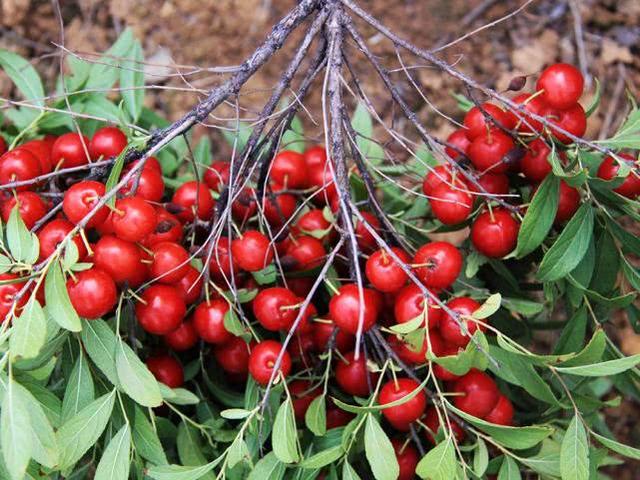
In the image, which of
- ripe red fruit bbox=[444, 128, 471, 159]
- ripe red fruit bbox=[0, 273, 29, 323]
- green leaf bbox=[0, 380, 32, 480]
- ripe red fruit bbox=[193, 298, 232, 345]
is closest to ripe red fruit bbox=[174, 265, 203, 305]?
ripe red fruit bbox=[193, 298, 232, 345]

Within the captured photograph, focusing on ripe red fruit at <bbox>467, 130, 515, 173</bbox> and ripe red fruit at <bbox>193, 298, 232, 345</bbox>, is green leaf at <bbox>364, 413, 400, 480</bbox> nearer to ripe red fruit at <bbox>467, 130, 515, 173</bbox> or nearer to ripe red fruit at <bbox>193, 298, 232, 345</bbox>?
ripe red fruit at <bbox>193, 298, 232, 345</bbox>

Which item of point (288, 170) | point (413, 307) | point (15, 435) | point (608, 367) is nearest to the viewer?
point (15, 435)

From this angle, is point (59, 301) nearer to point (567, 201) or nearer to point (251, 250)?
point (251, 250)

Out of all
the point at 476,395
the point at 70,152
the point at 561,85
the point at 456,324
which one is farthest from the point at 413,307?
the point at 70,152

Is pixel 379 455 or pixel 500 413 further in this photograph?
pixel 500 413

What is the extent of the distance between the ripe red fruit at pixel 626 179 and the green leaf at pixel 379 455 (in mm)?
493

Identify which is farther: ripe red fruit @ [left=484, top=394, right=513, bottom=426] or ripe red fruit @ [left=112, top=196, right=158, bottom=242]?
ripe red fruit @ [left=484, top=394, right=513, bottom=426]

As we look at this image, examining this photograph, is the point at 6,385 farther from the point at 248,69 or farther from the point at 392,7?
the point at 392,7

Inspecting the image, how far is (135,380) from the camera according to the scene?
97 centimetres

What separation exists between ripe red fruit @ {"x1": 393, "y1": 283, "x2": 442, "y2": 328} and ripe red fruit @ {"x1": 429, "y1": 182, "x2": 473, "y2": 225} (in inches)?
5.3

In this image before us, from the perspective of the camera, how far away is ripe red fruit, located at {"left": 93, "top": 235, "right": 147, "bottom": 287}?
3.19 ft

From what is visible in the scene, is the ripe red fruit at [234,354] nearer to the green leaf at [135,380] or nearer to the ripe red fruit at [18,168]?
the green leaf at [135,380]

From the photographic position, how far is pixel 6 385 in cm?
88

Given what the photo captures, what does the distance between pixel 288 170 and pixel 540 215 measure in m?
0.45
